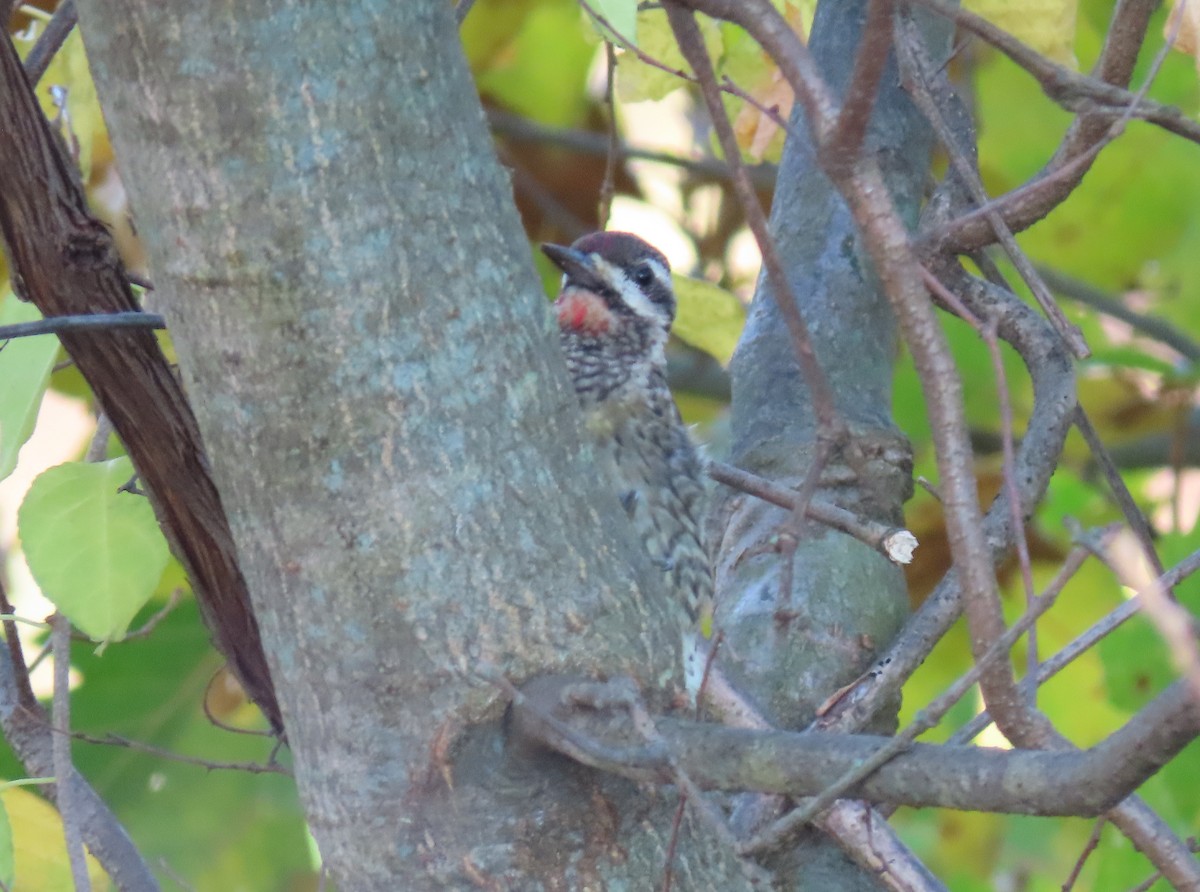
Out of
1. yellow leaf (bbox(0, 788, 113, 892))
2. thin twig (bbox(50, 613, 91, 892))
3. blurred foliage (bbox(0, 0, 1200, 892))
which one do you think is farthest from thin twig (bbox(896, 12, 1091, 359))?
yellow leaf (bbox(0, 788, 113, 892))

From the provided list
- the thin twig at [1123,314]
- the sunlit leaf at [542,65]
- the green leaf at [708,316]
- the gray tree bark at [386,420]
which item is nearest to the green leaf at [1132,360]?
the thin twig at [1123,314]

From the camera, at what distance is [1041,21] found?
1.79m

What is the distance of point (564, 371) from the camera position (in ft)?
3.78

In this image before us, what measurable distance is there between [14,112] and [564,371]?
18.5 inches

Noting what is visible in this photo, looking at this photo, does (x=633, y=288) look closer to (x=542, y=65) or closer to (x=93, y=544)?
(x=542, y=65)

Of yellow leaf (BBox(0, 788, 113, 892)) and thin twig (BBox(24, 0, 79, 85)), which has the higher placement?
thin twig (BBox(24, 0, 79, 85))

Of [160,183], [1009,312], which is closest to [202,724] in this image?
[1009,312]

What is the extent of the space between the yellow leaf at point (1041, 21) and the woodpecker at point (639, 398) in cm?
66

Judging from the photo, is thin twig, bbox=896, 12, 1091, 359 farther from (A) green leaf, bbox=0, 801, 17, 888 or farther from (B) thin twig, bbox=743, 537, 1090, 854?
(A) green leaf, bbox=0, 801, 17, 888

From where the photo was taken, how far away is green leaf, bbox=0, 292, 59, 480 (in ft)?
4.38

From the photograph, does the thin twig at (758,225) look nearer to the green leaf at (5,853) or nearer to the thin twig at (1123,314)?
the green leaf at (5,853)

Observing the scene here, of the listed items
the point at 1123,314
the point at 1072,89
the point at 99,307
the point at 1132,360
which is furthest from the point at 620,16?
the point at 1123,314

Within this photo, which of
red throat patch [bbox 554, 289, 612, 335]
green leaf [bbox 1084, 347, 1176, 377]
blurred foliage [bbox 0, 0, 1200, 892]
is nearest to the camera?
blurred foliage [bbox 0, 0, 1200, 892]

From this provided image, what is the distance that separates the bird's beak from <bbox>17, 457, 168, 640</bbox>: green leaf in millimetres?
1137
